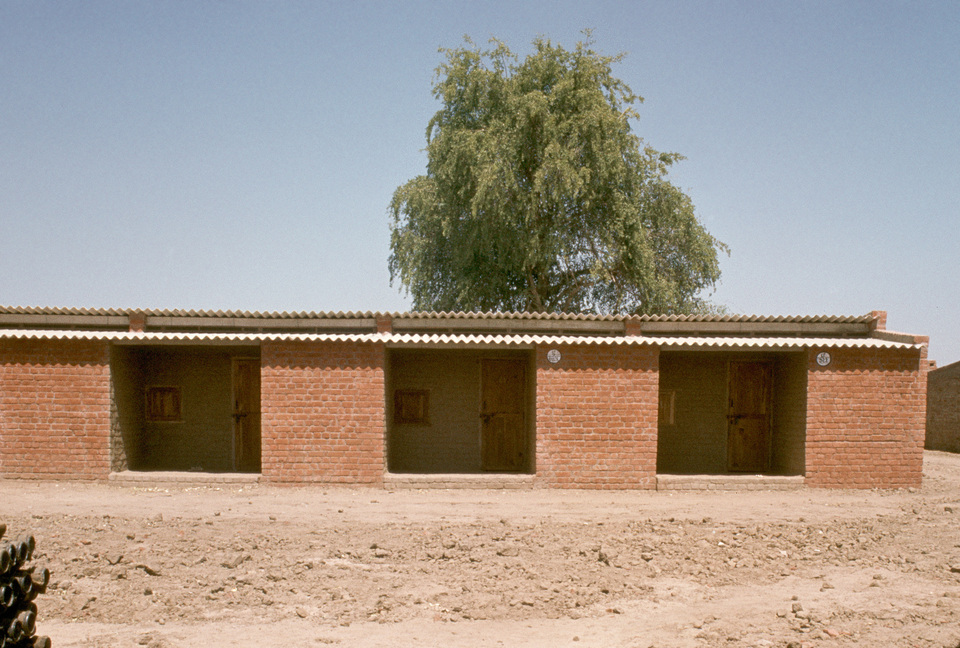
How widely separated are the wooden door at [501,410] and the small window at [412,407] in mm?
987

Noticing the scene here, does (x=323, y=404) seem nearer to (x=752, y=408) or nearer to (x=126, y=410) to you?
(x=126, y=410)

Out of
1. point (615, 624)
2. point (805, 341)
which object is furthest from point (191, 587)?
point (805, 341)

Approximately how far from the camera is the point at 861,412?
37.4ft

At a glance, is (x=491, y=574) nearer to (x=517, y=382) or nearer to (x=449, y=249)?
(x=517, y=382)

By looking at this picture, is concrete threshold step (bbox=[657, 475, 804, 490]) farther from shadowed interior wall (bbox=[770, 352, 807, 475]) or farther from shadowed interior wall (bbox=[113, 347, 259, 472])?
shadowed interior wall (bbox=[113, 347, 259, 472])

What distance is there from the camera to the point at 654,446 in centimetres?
1128

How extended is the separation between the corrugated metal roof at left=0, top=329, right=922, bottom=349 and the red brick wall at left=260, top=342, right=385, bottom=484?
0.23 meters

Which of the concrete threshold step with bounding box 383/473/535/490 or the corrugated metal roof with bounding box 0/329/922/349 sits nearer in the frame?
the corrugated metal roof with bounding box 0/329/922/349

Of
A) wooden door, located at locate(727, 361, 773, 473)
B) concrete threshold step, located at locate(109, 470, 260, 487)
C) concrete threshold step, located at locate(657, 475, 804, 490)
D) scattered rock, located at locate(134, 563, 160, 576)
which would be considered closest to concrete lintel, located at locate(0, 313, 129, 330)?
concrete threshold step, located at locate(109, 470, 260, 487)

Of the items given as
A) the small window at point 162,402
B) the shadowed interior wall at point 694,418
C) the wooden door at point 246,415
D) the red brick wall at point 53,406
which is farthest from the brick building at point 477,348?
the wooden door at point 246,415

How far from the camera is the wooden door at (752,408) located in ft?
42.4

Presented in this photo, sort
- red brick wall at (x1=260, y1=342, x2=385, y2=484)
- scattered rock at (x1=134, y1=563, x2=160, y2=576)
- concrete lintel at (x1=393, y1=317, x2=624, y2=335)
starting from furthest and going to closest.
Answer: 1. concrete lintel at (x1=393, y1=317, x2=624, y2=335)
2. red brick wall at (x1=260, y1=342, x2=385, y2=484)
3. scattered rock at (x1=134, y1=563, x2=160, y2=576)

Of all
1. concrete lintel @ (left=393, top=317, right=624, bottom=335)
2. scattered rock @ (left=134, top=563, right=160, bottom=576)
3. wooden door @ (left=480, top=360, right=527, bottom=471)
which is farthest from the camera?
wooden door @ (left=480, top=360, right=527, bottom=471)

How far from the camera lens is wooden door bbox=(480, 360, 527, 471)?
42.2 ft
